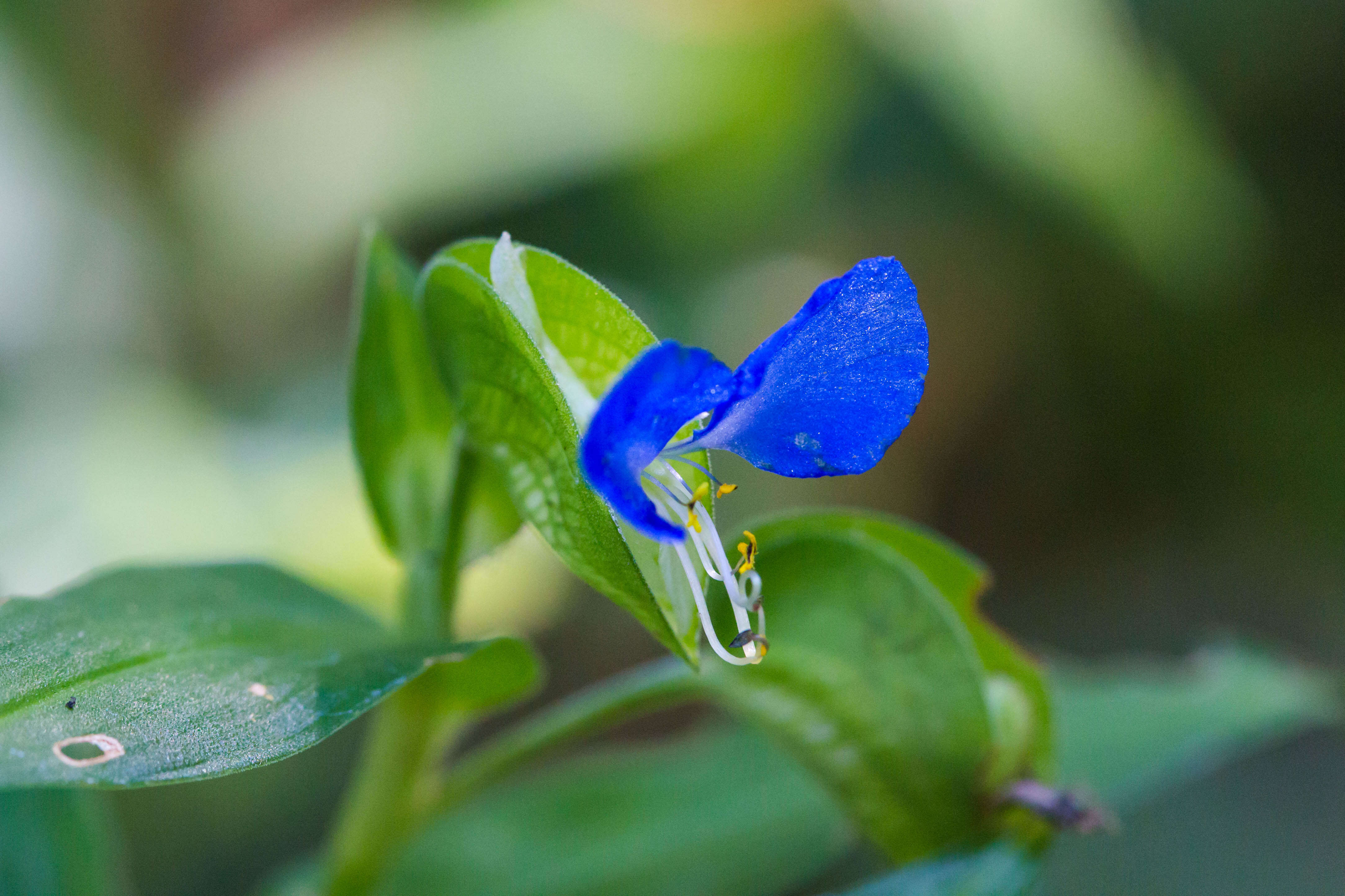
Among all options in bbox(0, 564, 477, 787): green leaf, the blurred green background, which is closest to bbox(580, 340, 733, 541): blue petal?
bbox(0, 564, 477, 787): green leaf

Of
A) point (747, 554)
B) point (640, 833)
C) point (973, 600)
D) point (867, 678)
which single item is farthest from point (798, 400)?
point (640, 833)

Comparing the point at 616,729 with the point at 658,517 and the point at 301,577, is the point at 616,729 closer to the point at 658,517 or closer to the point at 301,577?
the point at 301,577

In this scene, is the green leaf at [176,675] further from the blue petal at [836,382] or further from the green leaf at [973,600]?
the green leaf at [973,600]

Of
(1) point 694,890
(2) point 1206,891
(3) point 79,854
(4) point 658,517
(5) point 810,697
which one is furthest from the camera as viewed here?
(2) point 1206,891

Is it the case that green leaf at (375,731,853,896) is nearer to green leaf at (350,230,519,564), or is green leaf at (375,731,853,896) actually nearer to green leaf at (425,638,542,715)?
green leaf at (425,638,542,715)

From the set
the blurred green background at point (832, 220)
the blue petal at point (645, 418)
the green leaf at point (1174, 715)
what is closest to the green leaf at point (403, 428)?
the blue petal at point (645, 418)

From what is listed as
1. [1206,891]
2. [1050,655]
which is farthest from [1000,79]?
[1206,891]
